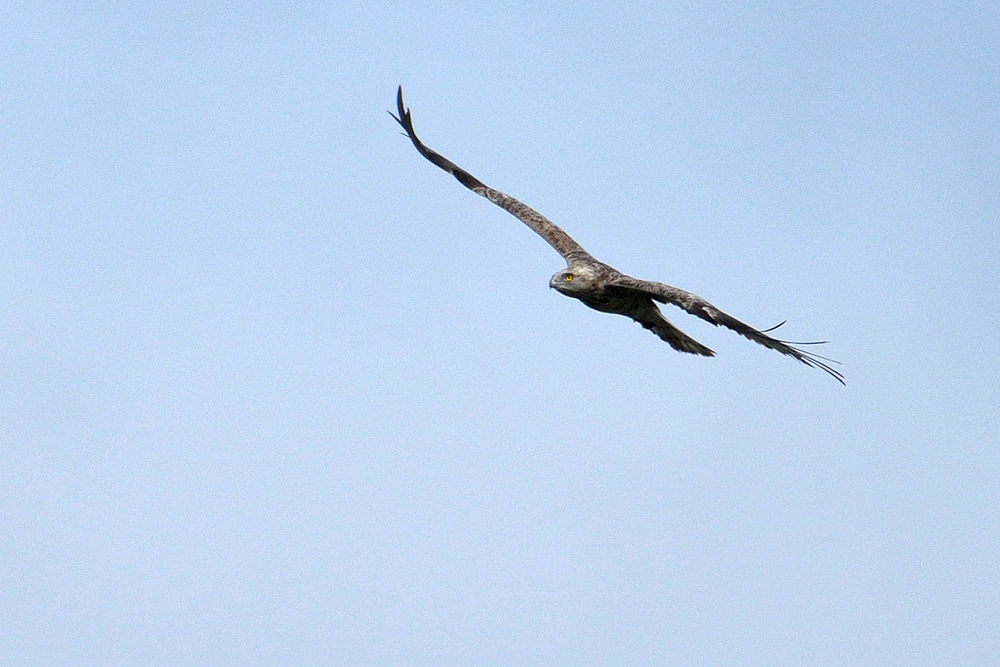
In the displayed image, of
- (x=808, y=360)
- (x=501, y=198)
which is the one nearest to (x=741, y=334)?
(x=808, y=360)

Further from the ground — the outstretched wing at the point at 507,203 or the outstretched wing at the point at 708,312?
the outstretched wing at the point at 507,203

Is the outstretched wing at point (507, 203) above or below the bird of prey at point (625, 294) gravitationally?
above

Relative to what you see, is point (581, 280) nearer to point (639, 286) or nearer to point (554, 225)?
point (639, 286)

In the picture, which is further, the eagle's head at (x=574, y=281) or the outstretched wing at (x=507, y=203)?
the outstretched wing at (x=507, y=203)

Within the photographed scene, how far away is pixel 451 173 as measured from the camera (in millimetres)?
33250

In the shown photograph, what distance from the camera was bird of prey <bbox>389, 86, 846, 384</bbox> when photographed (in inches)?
896

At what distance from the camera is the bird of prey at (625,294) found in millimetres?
22750

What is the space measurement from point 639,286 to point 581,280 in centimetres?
162

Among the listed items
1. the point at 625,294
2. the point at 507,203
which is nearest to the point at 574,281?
the point at 625,294

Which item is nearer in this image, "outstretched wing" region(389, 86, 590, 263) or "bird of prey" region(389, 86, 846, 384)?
"bird of prey" region(389, 86, 846, 384)

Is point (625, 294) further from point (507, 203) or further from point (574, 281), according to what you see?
point (507, 203)

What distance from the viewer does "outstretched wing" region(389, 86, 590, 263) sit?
2884cm

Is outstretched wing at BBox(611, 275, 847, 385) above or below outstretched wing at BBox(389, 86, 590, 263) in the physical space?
below

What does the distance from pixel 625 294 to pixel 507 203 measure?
20.8 feet
